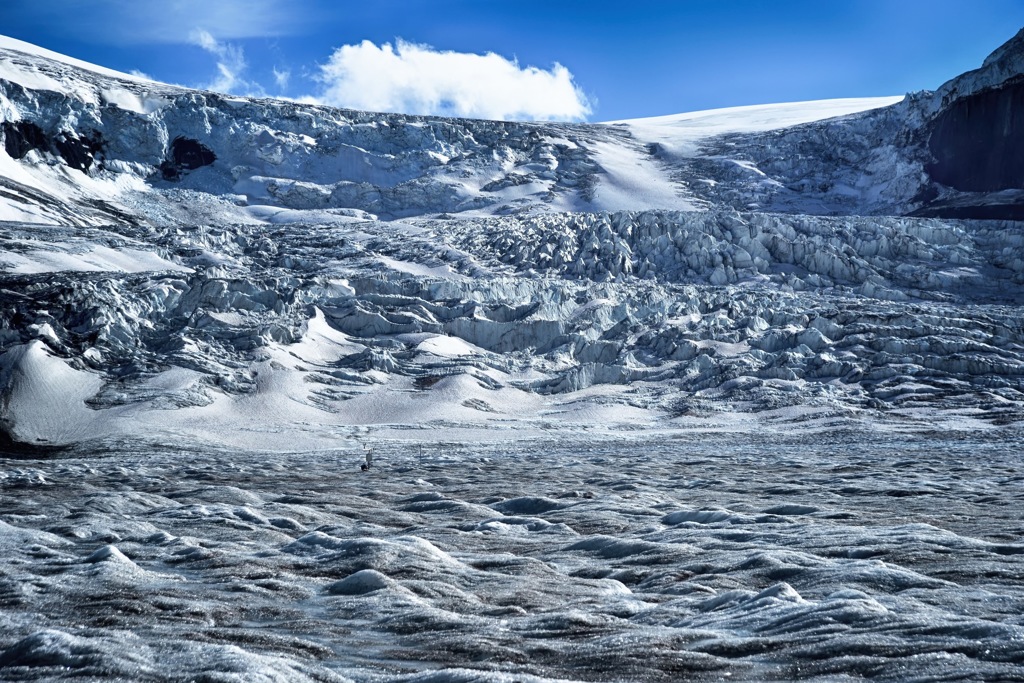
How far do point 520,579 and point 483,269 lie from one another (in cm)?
3192

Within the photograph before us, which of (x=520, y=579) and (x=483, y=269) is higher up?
(x=483, y=269)

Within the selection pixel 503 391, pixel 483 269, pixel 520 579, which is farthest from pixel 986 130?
pixel 520 579

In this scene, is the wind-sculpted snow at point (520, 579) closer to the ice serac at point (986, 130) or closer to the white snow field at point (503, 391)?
the white snow field at point (503, 391)

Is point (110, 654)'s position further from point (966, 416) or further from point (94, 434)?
point (966, 416)

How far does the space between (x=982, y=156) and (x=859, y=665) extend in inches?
2315

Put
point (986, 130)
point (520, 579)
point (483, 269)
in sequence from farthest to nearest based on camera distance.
Answer: point (986, 130)
point (483, 269)
point (520, 579)

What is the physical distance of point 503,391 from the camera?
29984 millimetres

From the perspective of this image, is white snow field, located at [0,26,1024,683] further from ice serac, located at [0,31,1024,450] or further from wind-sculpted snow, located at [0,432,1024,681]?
ice serac, located at [0,31,1024,450]

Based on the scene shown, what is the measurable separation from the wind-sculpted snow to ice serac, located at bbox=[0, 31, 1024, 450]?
11663 millimetres

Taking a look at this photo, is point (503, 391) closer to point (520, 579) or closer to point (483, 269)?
point (483, 269)

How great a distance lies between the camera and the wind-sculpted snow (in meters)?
5.82

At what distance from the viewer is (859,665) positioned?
18.5ft

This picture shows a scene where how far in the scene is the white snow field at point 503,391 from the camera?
6.81 m

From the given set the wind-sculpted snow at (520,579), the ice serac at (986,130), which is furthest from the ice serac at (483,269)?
the wind-sculpted snow at (520,579)
